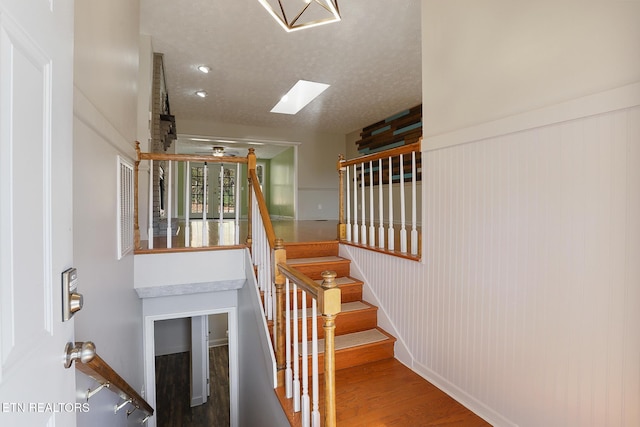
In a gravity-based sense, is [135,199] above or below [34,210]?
above

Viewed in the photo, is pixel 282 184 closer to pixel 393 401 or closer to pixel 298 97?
pixel 298 97

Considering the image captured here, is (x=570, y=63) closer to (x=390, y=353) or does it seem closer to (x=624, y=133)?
(x=624, y=133)

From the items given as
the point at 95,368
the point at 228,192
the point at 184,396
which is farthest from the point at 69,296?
the point at 228,192

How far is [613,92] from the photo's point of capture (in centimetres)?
126

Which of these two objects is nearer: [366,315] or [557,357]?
[557,357]

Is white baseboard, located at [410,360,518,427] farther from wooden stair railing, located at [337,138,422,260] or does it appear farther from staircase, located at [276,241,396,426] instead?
wooden stair railing, located at [337,138,422,260]

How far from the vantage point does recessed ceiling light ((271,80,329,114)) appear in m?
4.93

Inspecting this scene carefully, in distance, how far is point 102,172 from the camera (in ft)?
5.20

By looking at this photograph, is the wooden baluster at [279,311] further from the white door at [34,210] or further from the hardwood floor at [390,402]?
the white door at [34,210]

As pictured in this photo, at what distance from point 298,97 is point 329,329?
16.0ft

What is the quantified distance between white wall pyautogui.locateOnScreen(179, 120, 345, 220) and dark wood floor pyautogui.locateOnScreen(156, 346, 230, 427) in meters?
3.77

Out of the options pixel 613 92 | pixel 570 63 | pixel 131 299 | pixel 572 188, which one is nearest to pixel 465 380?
pixel 572 188

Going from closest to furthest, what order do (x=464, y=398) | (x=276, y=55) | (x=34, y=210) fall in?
(x=34, y=210) < (x=464, y=398) < (x=276, y=55)

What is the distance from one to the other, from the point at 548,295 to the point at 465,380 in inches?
30.9
